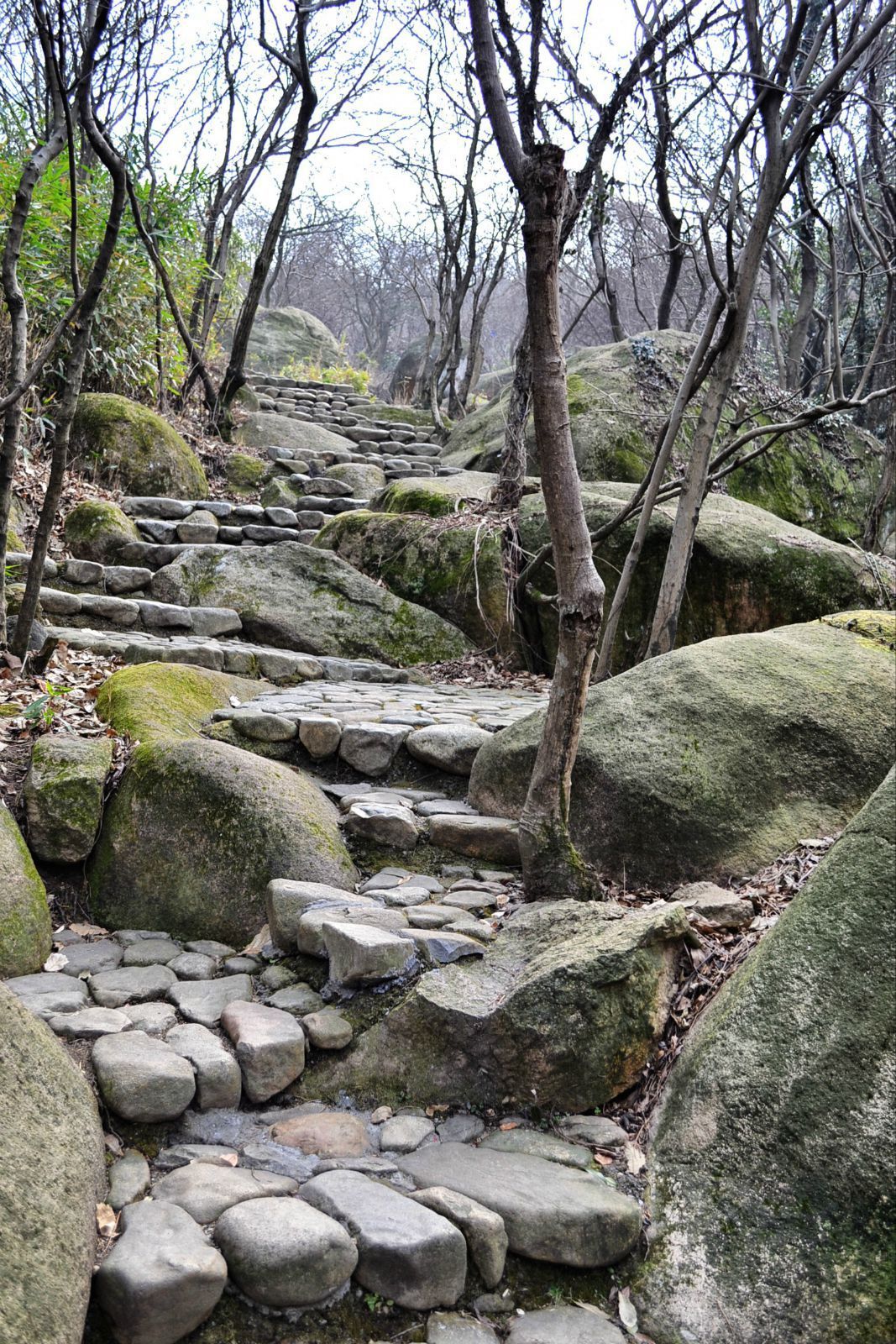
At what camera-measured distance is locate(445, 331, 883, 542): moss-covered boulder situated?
9133mm

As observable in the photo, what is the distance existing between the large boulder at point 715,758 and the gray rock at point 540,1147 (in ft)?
3.85

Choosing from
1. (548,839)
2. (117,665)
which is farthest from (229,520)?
(548,839)

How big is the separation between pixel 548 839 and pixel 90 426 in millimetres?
6716

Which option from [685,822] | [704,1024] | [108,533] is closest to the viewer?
[704,1024]

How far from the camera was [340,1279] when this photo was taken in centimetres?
183

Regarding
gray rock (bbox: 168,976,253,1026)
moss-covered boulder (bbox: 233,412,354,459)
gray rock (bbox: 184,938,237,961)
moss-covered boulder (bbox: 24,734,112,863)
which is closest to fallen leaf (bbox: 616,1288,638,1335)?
gray rock (bbox: 168,976,253,1026)

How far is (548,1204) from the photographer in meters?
2.03

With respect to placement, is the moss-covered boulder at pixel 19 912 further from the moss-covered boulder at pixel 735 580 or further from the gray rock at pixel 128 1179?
the moss-covered boulder at pixel 735 580

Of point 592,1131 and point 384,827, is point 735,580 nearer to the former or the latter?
point 384,827

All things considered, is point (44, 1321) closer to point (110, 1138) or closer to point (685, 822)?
point (110, 1138)

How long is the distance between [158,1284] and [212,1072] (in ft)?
2.06

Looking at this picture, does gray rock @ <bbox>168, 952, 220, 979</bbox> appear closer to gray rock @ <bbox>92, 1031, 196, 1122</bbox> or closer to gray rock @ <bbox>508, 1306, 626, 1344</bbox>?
gray rock @ <bbox>92, 1031, 196, 1122</bbox>

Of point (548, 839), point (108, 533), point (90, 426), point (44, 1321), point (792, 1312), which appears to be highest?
point (90, 426)

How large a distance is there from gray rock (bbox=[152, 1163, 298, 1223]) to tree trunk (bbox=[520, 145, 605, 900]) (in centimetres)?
138
